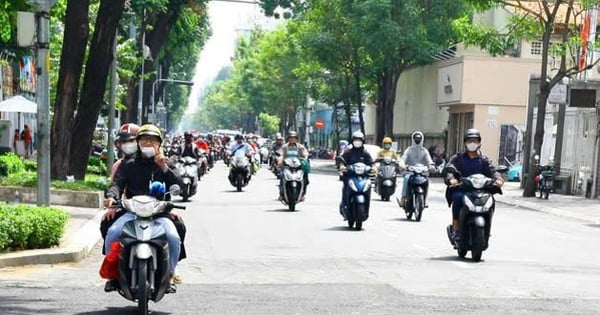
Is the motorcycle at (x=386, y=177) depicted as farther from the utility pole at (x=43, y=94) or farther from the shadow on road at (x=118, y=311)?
the shadow on road at (x=118, y=311)

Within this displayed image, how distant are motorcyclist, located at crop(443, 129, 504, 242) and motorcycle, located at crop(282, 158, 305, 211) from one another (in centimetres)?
907

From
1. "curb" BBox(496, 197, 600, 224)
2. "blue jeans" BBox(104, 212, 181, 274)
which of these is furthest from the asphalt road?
"curb" BBox(496, 197, 600, 224)

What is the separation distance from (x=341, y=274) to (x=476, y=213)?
2702mm

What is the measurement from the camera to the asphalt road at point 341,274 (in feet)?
33.7

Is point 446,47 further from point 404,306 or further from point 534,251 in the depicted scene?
point 404,306

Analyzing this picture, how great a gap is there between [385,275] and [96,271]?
11.2 feet

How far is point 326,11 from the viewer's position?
59.7 metres

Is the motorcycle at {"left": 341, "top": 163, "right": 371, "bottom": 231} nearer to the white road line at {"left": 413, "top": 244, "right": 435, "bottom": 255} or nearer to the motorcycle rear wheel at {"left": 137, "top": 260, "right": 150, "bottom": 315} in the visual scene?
the white road line at {"left": 413, "top": 244, "right": 435, "bottom": 255}

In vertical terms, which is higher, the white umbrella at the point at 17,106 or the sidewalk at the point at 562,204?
the white umbrella at the point at 17,106

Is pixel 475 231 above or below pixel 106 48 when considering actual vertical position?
below

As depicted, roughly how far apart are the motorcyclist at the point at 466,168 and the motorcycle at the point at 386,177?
13.3 meters

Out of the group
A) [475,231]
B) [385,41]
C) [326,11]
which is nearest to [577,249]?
[475,231]

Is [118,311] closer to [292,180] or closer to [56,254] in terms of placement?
[56,254]

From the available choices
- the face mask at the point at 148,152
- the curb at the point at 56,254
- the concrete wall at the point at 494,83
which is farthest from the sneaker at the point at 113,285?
the concrete wall at the point at 494,83
